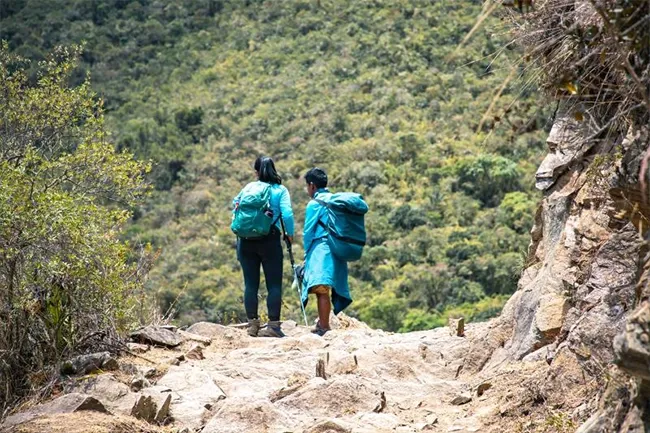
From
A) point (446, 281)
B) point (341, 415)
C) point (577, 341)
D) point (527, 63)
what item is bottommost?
point (446, 281)

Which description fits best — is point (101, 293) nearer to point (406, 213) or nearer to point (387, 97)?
point (406, 213)

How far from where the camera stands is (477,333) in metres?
8.05

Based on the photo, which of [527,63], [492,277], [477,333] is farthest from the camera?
[492,277]

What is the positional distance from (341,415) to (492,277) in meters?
29.1

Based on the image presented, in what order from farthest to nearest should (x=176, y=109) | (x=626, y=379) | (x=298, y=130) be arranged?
(x=176, y=109)
(x=298, y=130)
(x=626, y=379)

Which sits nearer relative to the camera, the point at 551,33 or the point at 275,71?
the point at 551,33

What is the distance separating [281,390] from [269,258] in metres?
3.00

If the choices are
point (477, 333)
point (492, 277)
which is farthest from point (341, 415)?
point (492, 277)

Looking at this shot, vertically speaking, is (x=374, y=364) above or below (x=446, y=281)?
above

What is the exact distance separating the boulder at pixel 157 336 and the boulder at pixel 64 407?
2.26 meters

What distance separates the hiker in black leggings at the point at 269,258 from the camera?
954 centimetres

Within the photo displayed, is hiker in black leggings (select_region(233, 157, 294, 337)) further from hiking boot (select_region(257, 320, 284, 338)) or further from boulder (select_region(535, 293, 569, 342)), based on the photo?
boulder (select_region(535, 293, 569, 342))

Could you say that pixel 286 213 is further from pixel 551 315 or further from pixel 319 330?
pixel 551 315

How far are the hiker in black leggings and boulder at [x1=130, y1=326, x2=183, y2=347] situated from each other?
3.29 feet
